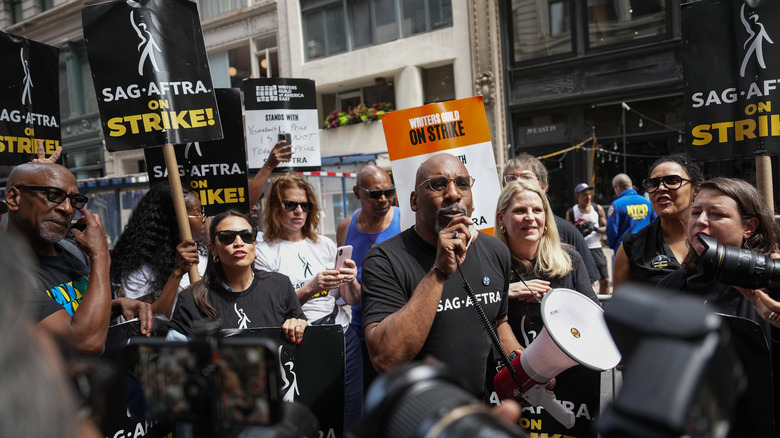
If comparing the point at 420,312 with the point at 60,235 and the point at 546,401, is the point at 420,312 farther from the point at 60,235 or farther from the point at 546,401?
the point at 60,235

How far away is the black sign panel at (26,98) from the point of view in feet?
13.4

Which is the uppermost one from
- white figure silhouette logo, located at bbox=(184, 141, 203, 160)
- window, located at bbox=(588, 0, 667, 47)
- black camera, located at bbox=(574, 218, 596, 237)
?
window, located at bbox=(588, 0, 667, 47)

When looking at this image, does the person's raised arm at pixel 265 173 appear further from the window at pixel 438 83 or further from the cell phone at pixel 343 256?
the window at pixel 438 83

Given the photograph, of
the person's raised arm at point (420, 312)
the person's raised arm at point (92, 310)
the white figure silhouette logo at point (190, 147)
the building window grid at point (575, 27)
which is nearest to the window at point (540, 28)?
the building window grid at point (575, 27)

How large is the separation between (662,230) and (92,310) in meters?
3.32

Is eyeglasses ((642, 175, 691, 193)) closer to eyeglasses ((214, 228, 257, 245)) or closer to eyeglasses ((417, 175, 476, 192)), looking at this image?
eyeglasses ((417, 175, 476, 192))

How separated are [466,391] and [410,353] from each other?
3.82ft

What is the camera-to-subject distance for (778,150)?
125 inches

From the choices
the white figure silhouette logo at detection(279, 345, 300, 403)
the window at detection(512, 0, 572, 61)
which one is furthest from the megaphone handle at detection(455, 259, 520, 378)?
the window at detection(512, 0, 572, 61)

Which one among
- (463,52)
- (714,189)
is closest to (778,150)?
(714,189)

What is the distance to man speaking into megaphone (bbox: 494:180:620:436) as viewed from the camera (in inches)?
93.0

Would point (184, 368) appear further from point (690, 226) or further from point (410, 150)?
point (410, 150)

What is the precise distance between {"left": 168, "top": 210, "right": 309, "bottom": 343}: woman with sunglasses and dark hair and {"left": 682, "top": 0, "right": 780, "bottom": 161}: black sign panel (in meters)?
2.76

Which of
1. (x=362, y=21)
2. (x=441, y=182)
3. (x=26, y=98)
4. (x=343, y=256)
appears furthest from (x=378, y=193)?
(x=362, y=21)
